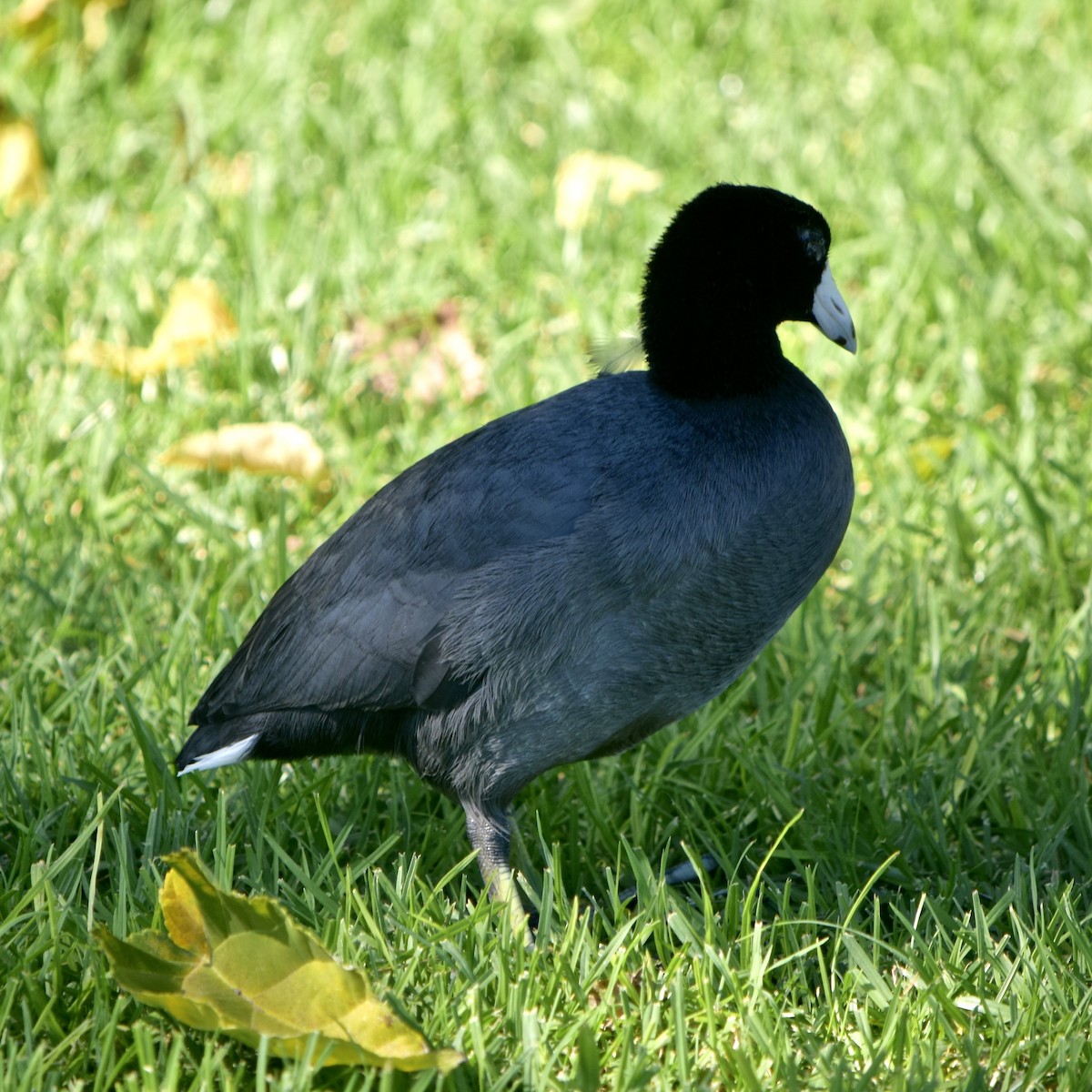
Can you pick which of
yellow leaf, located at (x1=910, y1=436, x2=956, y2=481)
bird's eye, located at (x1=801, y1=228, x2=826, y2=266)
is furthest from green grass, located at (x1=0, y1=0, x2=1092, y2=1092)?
bird's eye, located at (x1=801, y1=228, x2=826, y2=266)

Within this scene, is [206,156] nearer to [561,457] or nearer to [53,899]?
[561,457]

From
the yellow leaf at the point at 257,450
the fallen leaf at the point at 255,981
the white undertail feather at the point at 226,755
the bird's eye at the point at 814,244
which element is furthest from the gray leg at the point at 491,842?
the yellow leaf at the point at 257,450

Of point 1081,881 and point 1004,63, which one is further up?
point 1004,63

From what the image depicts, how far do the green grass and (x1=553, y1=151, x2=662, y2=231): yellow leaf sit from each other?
0.30ft

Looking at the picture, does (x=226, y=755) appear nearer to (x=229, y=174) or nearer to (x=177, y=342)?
(x=177, y=342)

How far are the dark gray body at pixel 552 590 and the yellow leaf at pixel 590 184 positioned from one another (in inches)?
93.0

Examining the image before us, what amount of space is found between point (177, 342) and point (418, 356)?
0.66 meters

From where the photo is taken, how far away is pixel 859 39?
5984 millimetres

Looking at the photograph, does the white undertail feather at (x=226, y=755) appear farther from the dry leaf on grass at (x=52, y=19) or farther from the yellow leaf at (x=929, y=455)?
the dry leaf on grass at (x=52, y=19)

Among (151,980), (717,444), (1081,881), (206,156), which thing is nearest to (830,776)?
(1081,881)

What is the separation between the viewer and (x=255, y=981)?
208 cm

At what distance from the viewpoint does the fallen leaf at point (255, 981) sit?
2018 mm

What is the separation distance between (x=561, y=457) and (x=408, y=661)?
1.38 feet

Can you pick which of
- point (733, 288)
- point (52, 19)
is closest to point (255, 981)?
point (733, 288)
